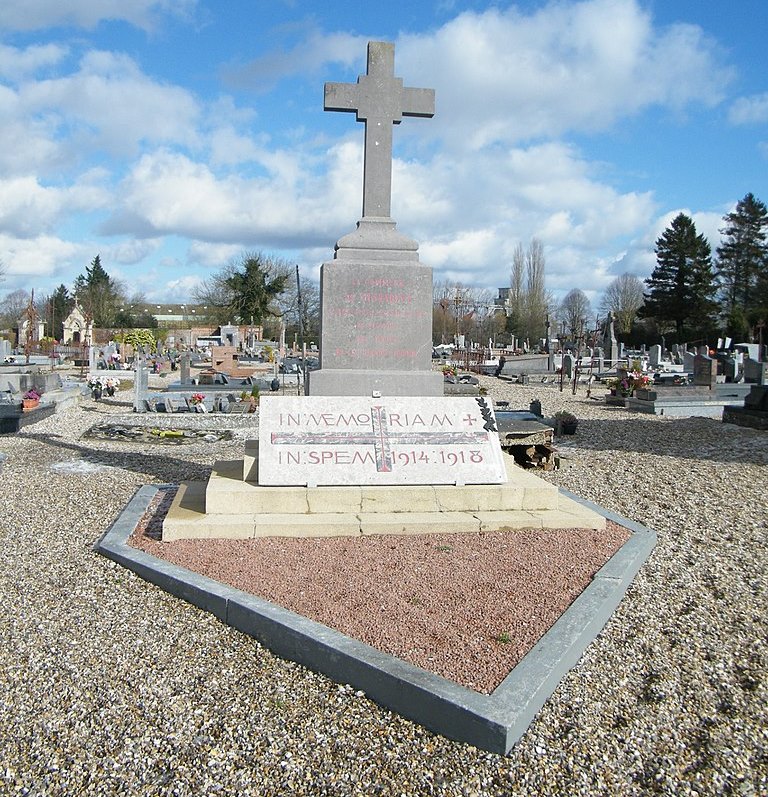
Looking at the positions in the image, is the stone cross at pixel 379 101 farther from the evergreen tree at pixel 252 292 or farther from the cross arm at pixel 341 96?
the evergreen tree at pixel 252 292

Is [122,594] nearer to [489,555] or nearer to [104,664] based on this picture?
[104,664]

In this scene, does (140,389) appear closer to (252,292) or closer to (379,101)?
(379,101)

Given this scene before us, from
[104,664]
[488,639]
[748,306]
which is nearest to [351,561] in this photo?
[488,639]

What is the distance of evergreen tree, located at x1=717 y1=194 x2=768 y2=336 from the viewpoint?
4862 centimetres

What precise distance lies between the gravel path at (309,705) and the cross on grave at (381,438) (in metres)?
1.77

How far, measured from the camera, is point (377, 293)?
6.91m

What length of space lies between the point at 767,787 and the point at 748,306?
51.6 metres

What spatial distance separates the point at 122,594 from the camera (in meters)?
4.53

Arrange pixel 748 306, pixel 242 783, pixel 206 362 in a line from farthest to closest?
pixel 748 306
pixel 206 362
pixel 242 783

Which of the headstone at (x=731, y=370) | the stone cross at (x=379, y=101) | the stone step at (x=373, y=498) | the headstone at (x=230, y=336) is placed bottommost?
the stone step at (x=373, y=498)

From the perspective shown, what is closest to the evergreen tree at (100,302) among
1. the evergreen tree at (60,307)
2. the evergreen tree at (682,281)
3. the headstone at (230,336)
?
the evergreen tree at (60,307)

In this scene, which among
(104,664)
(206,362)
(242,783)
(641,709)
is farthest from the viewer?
(206,362)

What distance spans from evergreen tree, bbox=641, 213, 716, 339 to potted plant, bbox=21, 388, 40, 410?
43.2m

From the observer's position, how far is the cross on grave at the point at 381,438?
6.02 m
